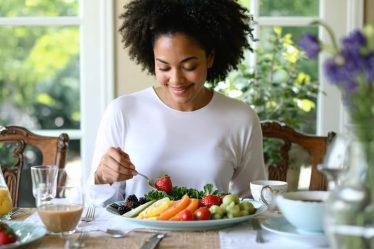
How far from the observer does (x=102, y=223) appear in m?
1.49

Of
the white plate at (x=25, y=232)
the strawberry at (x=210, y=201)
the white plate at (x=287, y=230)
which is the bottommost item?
the white plate at (x=25, y=232)

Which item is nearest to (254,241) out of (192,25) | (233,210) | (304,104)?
(233,210)

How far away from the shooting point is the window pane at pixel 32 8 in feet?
9.11

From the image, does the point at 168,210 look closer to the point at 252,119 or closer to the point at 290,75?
the point at 252,119

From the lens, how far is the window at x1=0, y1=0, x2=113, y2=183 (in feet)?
8.95

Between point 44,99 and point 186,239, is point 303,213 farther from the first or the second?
point 44,99

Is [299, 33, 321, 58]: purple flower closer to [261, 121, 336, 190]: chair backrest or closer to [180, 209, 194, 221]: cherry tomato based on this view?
[180, 209, 194, 221]: cherry tomato

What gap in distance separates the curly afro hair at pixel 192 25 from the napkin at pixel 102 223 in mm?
653

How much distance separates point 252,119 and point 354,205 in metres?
1.13

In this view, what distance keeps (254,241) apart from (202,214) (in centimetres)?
15

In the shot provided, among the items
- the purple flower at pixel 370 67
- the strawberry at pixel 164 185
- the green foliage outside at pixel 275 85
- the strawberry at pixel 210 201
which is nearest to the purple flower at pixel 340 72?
Answer: the purple flower at pixel 370 67

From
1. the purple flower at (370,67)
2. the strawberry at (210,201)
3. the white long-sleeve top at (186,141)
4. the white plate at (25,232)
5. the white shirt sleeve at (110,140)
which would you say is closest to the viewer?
the purple flower at (370,67)

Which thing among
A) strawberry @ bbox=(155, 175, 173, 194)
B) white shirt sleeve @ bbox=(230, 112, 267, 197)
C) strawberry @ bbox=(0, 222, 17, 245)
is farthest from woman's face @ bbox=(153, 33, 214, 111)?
strawberry @ bbox=(0, 222, 17, 245)

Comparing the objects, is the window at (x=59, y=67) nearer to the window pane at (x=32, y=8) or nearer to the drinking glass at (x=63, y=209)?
the window pane at (x=32, y=8)
